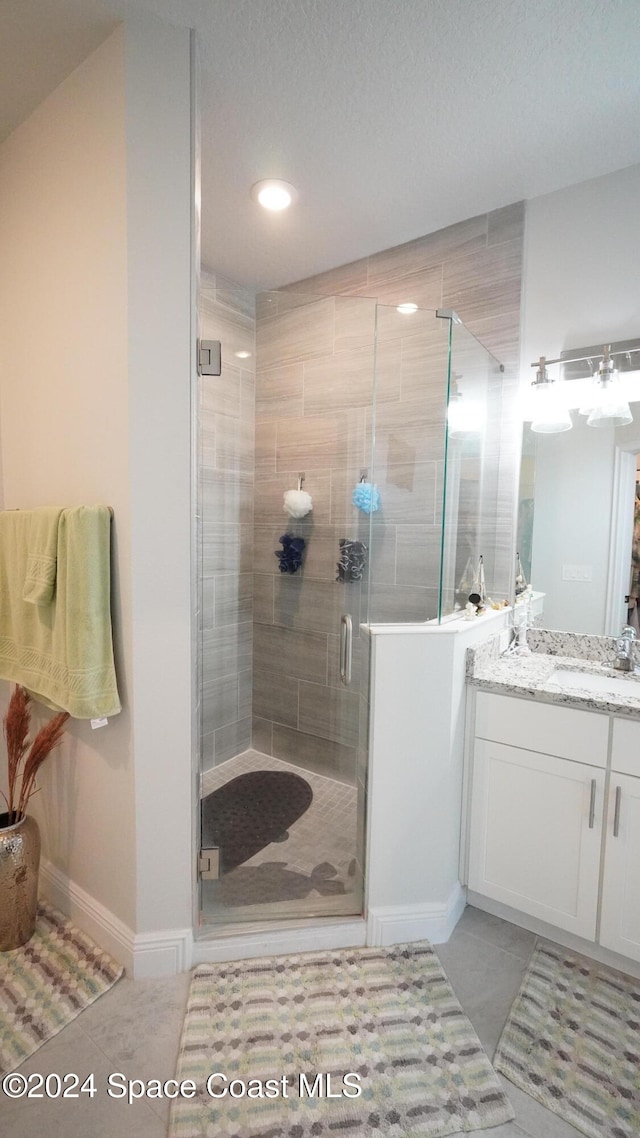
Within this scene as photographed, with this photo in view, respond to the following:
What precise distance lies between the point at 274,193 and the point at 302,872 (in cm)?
253

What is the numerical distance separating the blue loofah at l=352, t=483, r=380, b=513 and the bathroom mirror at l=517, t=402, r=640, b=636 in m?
0.70

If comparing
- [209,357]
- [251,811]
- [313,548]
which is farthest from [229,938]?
[209,357]

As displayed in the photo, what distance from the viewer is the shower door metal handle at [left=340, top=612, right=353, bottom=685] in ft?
5.59

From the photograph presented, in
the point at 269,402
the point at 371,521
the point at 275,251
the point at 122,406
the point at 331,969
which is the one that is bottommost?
the point at 331,969

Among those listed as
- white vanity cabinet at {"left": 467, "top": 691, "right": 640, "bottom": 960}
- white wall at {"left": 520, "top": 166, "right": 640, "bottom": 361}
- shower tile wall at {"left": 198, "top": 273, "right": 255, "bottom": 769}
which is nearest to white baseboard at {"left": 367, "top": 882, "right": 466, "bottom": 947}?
white vanity cabinet at {"left": 467, "top": 691, "right": 640, "bottom": 960}

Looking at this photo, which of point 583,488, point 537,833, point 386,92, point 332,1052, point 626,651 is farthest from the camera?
point 583,488

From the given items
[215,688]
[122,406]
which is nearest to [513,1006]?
[215,688]

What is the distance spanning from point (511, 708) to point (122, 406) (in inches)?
59.6

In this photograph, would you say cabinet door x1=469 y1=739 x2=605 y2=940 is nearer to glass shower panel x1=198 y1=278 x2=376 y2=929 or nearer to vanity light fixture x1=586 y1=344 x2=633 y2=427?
glass shower panel x1=198 y1=278 x2=376 y2=929

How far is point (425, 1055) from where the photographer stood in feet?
4.01

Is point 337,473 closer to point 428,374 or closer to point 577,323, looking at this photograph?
point 428,374

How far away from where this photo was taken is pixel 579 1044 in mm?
1260

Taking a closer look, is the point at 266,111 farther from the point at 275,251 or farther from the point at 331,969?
the point at 331,969

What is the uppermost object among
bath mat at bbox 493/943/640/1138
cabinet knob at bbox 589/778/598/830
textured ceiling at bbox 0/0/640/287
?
textured ceiling at bbox 0/0/640/287
